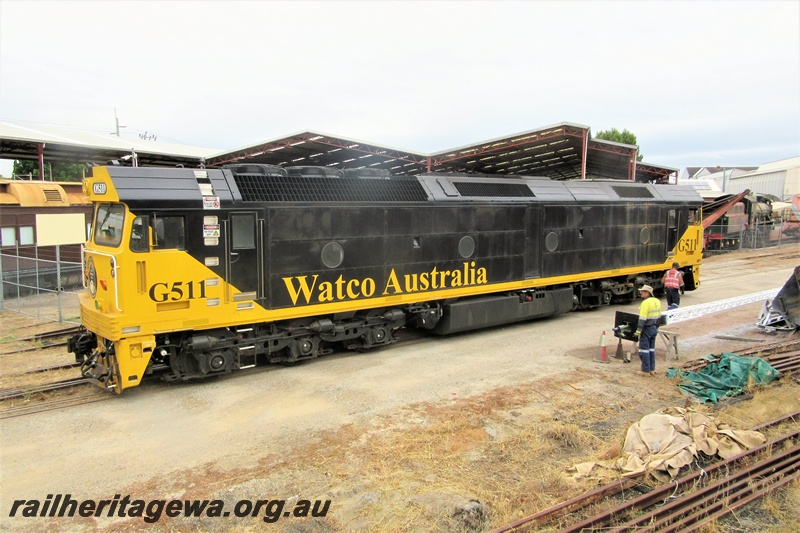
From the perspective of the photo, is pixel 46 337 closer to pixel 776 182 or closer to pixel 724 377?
pixel 724 377

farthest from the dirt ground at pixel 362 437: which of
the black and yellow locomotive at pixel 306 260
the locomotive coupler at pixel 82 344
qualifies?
the locomotive coupler at pixel 82 344

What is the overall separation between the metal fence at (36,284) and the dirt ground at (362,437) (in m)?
5.60

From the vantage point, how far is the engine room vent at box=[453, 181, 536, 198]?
40.7ft

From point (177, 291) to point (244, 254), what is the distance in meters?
1.28

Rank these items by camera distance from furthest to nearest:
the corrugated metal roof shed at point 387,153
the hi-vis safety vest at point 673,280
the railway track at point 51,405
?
the corrugated metal roof shed at point 387,153, the hi-vis safety vest at point 673,280, the railway track at point 51,405

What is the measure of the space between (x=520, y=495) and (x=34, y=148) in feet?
97.7

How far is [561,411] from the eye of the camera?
319 inches

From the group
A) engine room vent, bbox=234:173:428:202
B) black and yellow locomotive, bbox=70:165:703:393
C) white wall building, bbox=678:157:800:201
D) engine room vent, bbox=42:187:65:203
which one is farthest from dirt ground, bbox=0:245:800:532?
white wall building, bbox=678:157:800:201

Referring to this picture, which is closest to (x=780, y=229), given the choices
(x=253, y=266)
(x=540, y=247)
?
(x=540, y=247)

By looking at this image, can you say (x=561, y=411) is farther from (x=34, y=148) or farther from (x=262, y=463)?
(x=34, y=148)

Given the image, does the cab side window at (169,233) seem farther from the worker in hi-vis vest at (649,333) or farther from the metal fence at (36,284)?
the metal fence at (36,284)

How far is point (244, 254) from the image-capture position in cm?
920

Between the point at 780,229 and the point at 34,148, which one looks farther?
the point at 780,229

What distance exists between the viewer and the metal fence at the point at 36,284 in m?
16.0
